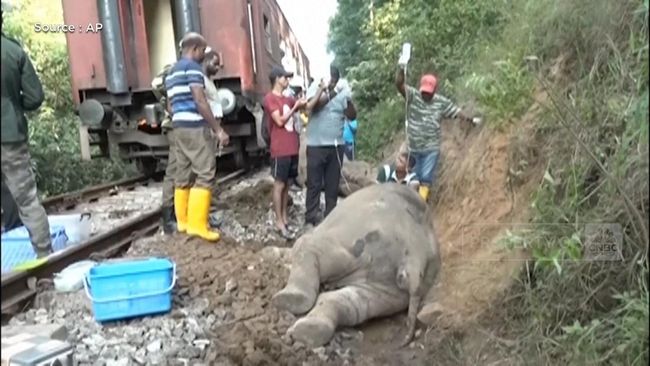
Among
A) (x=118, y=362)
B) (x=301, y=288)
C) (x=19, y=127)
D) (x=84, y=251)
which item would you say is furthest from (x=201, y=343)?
(x=19, y=127)

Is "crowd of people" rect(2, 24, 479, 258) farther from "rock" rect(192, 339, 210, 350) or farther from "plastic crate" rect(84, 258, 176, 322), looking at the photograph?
"rock" rect(192, 339, 210, 350)

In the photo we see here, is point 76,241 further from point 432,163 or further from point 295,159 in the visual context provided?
point 432,163

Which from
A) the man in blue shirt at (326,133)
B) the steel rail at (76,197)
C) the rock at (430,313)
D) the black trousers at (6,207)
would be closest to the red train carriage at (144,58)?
the steel rail at (76,197)

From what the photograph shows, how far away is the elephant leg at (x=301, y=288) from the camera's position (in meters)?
4.01

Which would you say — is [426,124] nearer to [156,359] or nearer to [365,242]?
[365,242]

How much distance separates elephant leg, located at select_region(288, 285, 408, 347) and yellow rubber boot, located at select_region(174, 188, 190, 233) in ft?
6.61

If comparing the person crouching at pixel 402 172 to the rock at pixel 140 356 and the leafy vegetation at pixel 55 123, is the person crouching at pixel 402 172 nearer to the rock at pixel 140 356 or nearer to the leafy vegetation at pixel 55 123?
the rock at pixel 140 356

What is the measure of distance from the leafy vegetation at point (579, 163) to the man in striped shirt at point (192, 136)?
164cm

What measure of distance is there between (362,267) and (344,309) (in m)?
0.43

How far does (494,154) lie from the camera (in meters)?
5.15

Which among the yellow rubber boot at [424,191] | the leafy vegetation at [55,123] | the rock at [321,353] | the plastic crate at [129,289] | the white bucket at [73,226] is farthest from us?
the leafy vegetation at [55,123]

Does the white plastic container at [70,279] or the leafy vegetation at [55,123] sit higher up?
the leafy vegetation at [55,123]

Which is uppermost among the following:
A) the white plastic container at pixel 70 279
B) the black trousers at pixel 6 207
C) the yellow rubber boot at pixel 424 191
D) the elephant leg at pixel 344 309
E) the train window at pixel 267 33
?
the train window at pixel 267 33

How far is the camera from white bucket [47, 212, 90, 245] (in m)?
4.94
